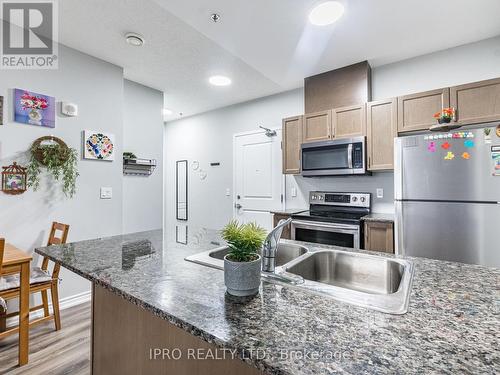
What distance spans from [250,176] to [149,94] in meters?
1.88

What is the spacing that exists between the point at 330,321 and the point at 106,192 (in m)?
2.92

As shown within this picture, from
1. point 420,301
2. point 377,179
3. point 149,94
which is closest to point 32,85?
point 149,94

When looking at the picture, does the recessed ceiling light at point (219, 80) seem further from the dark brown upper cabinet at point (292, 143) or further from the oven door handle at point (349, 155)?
the oven door handle at point (349, 155)

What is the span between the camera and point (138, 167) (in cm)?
352

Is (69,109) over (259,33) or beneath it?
beneath

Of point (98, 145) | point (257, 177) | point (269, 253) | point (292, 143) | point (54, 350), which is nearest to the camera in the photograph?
point (269, 253)

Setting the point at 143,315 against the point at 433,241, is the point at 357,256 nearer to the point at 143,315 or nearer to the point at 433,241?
the point at 143,315

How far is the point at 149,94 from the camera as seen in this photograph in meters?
3.72

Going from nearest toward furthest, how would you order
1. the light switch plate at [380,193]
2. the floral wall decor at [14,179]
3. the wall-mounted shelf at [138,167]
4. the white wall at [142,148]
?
the floral wall decor at [14,179] → the light switch plate at [380,193] → the wall-mounted shelf at [138,167] → the white wall at [142,148]

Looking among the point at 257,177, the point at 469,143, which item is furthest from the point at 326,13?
the point at 257,177

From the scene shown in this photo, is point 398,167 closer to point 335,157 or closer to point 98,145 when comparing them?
point 335,157

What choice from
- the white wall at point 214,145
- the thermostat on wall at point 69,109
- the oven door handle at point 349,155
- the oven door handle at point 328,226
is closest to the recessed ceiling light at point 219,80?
the white wall at point 214,145

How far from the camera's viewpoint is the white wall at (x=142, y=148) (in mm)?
3457

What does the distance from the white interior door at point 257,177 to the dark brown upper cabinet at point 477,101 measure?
6.92 ft
